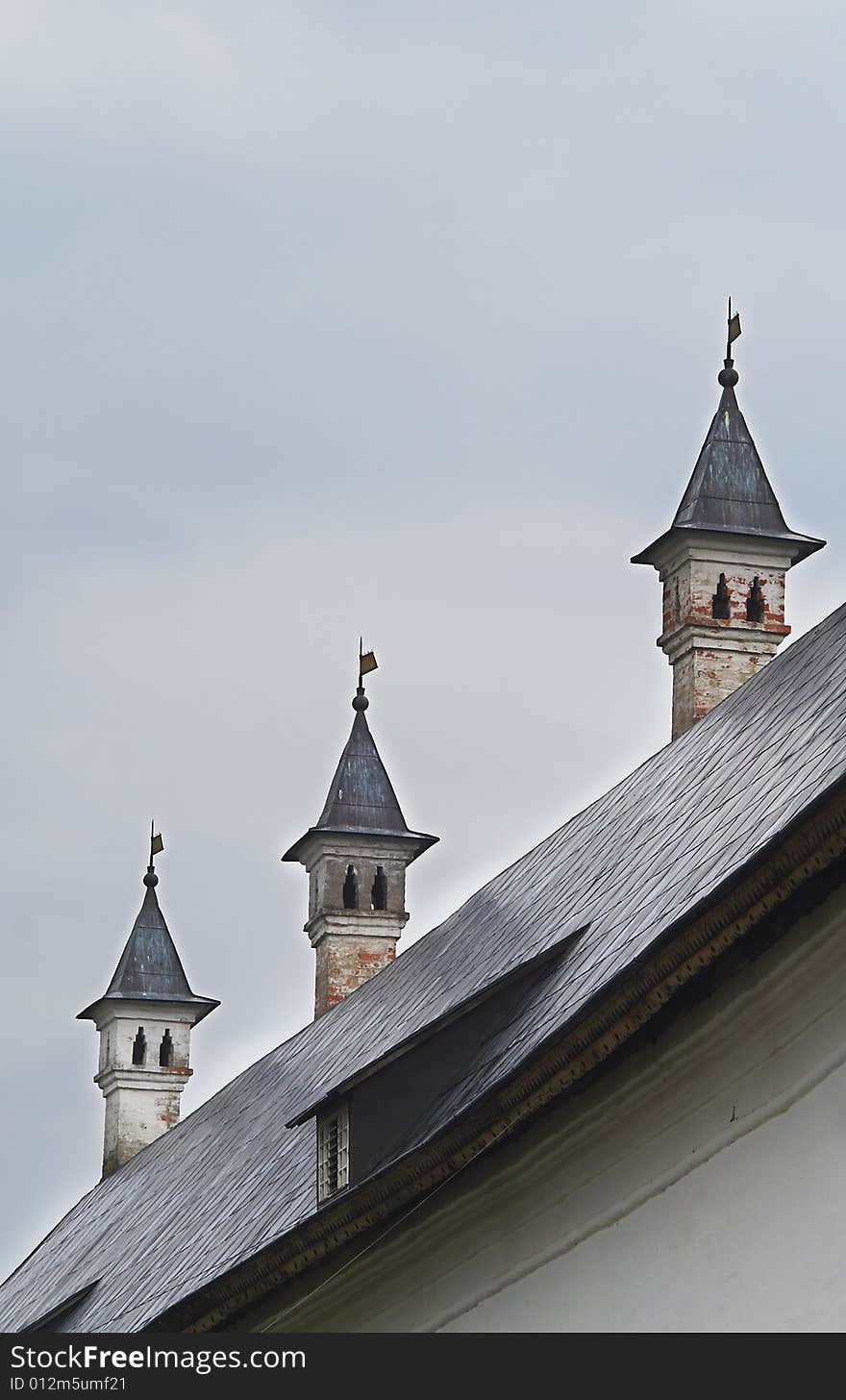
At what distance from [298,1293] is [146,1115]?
25520mm

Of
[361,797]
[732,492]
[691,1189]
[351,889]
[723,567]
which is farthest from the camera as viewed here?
[361,797]

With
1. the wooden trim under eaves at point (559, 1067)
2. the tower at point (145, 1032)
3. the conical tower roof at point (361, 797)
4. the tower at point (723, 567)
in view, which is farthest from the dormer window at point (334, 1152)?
the tower at point (145, 1032)

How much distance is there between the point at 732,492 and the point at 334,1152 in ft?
40.8

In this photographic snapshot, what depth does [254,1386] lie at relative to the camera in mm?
13547

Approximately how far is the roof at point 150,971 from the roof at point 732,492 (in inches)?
622

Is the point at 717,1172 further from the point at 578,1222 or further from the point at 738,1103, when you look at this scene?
the point at 578,1222

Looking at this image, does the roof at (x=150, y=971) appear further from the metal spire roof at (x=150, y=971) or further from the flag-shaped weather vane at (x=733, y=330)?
the flag-shaped weather vane at (x=733, y=330)

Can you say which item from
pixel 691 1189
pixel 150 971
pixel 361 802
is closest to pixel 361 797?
Result: pixel 361 802

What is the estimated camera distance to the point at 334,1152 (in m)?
16.8

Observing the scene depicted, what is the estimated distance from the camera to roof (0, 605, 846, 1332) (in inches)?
577

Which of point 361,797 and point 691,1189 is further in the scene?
point 361,797

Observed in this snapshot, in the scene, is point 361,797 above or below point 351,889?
above

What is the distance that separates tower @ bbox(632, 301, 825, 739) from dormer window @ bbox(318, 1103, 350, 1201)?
1015 cm

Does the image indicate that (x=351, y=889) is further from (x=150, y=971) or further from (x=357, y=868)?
(x=150, y=971)
